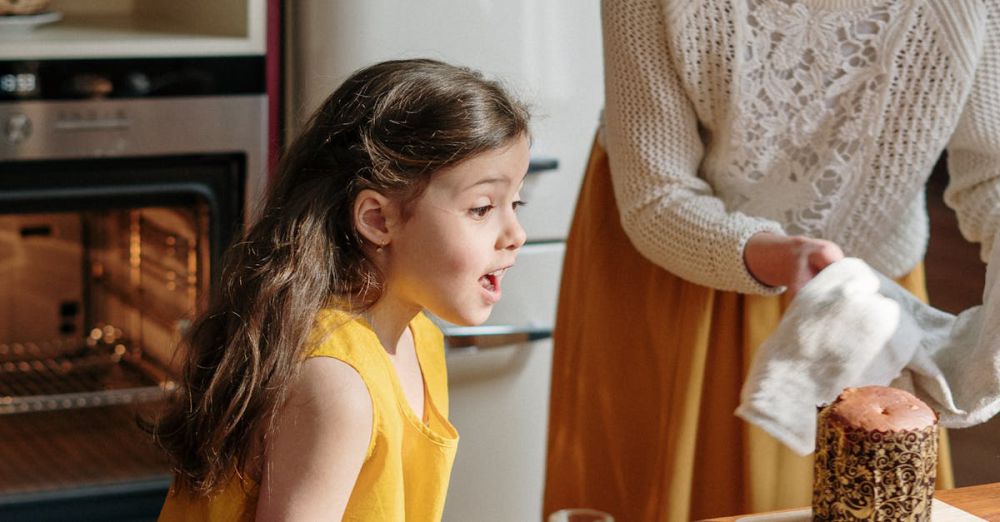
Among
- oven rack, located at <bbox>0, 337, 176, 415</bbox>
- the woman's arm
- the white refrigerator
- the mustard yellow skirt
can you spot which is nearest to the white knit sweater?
the mustard yellow skirt

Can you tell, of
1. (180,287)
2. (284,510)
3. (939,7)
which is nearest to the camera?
(284,510)

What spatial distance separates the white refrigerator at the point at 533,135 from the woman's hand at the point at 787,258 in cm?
78

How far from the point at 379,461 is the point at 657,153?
0.53 meters

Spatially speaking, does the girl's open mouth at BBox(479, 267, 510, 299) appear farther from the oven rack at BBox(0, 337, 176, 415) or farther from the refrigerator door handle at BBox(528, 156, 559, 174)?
the oven rack at BBox(0, 337, 176, 415)

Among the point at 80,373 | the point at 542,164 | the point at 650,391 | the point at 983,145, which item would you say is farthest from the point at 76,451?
the point at 983,145

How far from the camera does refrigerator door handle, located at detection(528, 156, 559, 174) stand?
2.17 metres

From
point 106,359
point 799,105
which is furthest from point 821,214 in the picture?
point 106,359

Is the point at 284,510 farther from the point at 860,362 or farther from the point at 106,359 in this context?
the point at 106,359

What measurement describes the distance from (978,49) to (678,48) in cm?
30

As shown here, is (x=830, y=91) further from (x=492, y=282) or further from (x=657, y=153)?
(x=492, y=282)

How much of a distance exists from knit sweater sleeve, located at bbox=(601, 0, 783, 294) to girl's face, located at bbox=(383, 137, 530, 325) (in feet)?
1.18

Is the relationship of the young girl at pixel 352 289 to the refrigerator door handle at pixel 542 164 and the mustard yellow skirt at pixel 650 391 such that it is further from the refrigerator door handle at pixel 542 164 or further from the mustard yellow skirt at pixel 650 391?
the refrigerator door handle at pixel 542 164

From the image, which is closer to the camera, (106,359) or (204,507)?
(204,507)

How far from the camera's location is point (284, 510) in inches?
38.2
